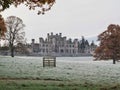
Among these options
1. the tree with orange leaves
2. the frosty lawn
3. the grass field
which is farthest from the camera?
the tree with orange leaves

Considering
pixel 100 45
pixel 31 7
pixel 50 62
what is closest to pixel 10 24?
pixel 100 45

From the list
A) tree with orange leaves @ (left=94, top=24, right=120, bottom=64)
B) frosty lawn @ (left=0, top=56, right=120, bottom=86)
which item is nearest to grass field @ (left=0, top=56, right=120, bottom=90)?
A: frosty lawn @ (left=0, top=56, right=120, bottom=86)

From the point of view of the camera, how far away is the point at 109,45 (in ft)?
336

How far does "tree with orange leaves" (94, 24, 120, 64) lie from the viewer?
4001 inches

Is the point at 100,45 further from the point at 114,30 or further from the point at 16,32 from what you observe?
the point at 16,32

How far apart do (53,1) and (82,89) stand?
21.0 feet

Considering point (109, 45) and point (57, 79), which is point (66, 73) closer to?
point (57, 79)

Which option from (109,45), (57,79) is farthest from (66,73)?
(109,45)

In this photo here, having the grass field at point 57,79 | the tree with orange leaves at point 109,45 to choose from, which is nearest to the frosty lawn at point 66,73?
the grass field at point 57,79

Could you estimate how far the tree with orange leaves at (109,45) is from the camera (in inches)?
4001

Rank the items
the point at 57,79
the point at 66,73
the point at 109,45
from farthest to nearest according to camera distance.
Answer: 1. the point at 109,45
2. the point at 66,73
3. the point at 57,79

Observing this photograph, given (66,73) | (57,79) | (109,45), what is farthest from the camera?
(109,45)

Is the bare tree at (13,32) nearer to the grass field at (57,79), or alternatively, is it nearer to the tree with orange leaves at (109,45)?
the tree with orange leaves at (109,45)

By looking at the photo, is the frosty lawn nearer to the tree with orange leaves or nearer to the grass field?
the grass field
